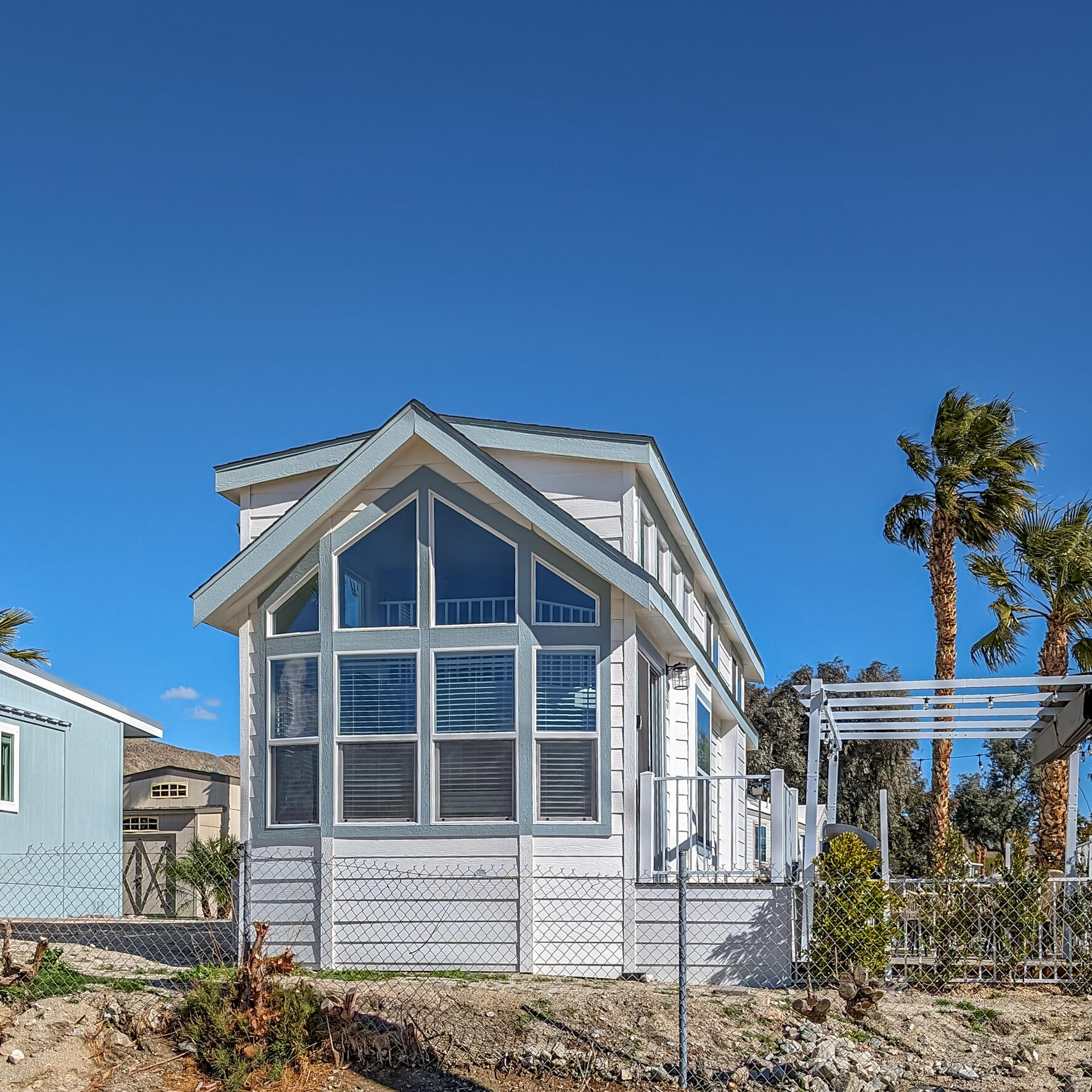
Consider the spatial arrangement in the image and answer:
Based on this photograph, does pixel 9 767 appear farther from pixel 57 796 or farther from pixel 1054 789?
pixel 1054 789

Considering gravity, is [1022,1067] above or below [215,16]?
below

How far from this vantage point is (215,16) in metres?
15.5

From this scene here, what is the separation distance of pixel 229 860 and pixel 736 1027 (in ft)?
34.0

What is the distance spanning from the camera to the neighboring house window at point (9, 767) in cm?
1800

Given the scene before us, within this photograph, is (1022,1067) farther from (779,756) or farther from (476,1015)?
(779,756)

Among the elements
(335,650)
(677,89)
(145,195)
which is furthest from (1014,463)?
(145,195)

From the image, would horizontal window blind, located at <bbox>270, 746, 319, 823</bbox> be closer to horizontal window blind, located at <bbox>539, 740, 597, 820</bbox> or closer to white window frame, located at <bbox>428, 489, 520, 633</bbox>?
white window frame, located at <bbox>428, 489, 520, 633</bbox>

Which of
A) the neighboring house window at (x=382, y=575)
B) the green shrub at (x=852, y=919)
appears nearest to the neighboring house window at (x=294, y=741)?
the neighboring house window at (x=382, y=575)

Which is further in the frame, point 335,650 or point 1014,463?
point 1014,463

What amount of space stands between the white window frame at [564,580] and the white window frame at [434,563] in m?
0.14

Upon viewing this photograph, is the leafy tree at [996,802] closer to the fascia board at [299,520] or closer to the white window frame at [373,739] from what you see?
the white window frame at [373,739]

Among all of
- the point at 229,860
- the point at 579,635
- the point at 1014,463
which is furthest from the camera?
the point at 1014,463

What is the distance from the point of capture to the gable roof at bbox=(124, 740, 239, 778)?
130ft

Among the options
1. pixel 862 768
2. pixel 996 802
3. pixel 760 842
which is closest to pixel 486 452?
pixel 760 842
